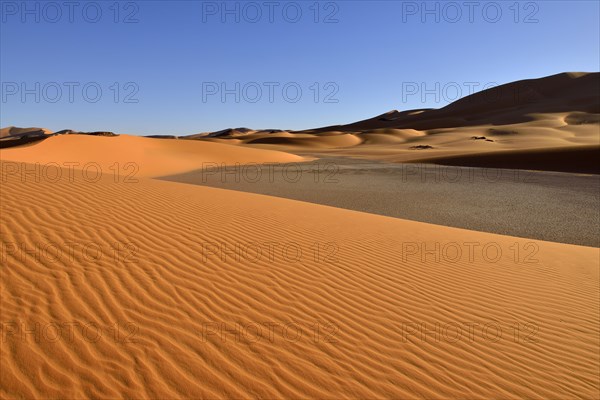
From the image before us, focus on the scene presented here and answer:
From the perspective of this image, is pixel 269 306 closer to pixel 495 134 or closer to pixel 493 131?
pixel 495 134

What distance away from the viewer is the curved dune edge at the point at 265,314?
115 inches

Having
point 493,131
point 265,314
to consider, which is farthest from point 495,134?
point 265,314

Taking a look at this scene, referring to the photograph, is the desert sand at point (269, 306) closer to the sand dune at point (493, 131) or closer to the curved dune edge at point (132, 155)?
the curved dune edge at point (132, 155)

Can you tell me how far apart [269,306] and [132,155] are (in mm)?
27742

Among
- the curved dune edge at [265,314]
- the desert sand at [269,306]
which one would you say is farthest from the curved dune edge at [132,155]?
the curved dune edge at [265,314]

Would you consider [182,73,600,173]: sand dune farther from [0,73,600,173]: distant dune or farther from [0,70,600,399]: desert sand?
[0,70,600,399]: desert sand

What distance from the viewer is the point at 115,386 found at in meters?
2.68

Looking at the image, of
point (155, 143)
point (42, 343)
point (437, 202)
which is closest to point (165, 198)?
point (42, 343)

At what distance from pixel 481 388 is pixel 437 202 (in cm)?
1167

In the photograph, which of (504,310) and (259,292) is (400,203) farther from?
(259,292)

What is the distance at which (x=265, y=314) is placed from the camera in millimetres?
3949

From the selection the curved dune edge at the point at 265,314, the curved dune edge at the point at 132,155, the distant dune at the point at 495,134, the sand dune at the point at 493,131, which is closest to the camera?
the curved dune edge at the point at 265,314

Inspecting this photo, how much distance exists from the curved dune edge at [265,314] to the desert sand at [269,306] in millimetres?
18

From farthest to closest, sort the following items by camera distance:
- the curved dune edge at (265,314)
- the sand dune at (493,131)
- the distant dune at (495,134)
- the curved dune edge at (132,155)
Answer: the sand dune at (493,131) → the distant dune at (495,134) → the curved dune edge at (132,155) → the curved dune edge at (265,314)
